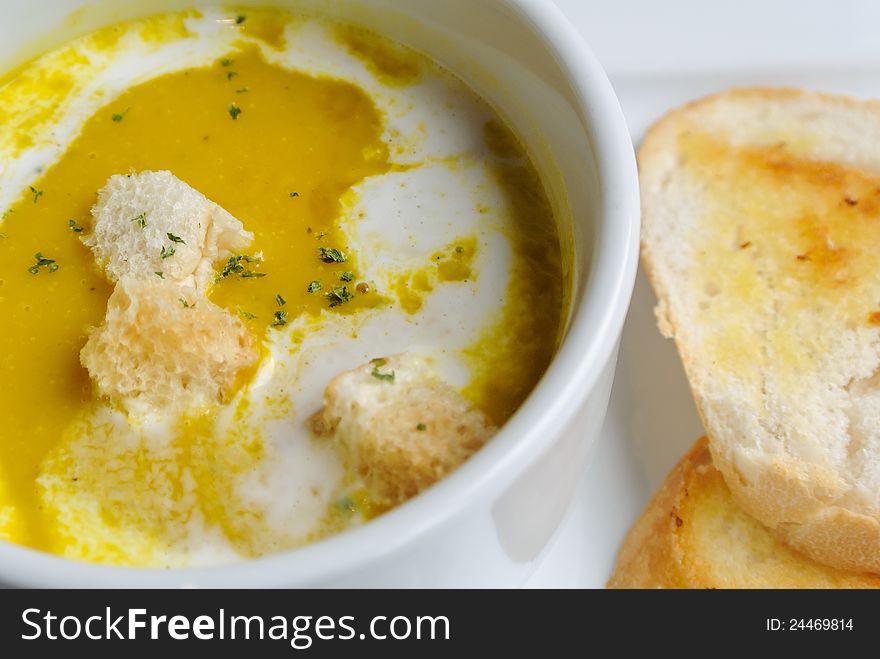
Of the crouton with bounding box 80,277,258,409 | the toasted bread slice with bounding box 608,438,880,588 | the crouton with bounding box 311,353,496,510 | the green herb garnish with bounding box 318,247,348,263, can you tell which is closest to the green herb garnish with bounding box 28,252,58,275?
the crouton with bounding box 80,277,258,409

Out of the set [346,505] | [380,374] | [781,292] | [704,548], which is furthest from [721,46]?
[346,505]

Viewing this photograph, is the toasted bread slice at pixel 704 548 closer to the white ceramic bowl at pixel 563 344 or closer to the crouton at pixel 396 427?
the white ceramic bowl at pixel 563 344

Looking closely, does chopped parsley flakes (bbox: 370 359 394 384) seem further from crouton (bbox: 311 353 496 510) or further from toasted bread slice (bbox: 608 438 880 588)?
toasted bread slice (bbox: 608 438 880 588)

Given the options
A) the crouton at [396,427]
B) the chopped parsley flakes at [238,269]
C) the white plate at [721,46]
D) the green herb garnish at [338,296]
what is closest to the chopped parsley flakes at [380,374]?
the crouton at [396,427]

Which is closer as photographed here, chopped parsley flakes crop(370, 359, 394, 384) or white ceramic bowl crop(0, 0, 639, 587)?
white ceramic bowl crop(0, 0, 639, 587)

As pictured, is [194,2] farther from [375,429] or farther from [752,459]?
[752,459]
